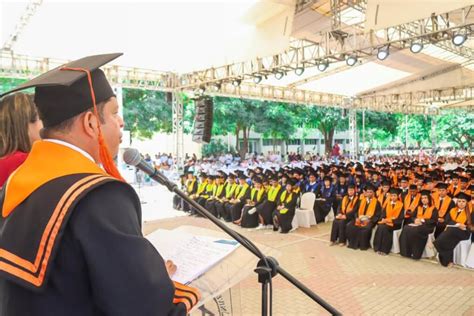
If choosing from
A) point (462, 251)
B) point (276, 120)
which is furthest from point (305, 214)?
point (276, 120)

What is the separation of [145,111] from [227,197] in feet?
45.8

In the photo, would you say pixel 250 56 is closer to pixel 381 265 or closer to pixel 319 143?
pixel 381 265

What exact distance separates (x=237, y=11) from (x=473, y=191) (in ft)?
22.8

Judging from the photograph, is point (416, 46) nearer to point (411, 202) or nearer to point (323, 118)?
point (411, 202)

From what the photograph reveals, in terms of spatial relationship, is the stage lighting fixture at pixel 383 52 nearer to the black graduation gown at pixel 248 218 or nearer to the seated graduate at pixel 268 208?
the seated graduate at pixel 268 208

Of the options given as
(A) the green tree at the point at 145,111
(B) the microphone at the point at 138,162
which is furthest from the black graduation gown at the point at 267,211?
(A) the green tree at the point at 145,111

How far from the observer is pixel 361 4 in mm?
10812

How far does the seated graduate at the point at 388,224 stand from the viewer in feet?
22.4

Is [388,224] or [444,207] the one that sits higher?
[444,207]

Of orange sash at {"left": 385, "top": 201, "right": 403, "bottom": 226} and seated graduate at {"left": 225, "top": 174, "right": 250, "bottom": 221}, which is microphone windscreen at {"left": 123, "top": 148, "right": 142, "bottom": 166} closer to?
orange sash at {"left": 385, "top": 201, "right": 403, "bottom": 226}

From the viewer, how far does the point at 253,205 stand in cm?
973

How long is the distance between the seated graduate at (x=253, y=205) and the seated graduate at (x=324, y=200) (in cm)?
141

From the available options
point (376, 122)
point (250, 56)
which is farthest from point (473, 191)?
point (376, 122)

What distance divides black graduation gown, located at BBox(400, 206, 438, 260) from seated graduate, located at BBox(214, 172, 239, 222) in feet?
15.8
